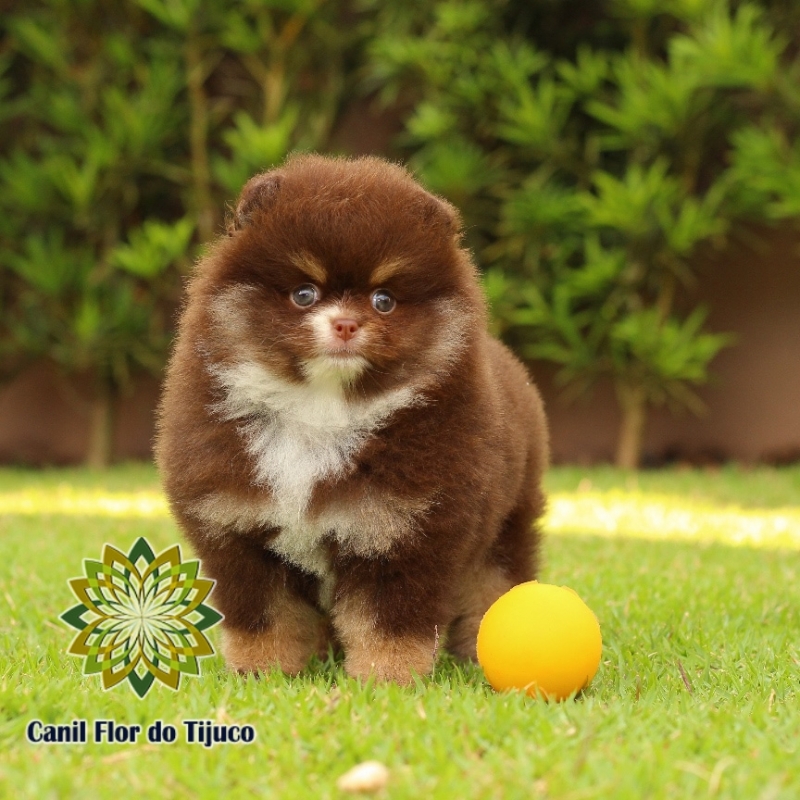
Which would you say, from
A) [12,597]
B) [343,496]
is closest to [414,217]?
[343,496]

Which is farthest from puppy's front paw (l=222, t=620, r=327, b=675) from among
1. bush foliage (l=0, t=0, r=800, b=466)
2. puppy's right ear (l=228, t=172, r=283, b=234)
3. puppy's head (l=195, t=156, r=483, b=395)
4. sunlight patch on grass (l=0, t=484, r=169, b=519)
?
bush foliage (l=0, t=0, r=800, b=466)

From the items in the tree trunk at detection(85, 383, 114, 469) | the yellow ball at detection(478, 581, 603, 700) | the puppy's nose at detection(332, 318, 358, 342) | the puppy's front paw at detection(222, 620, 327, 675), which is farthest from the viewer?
the tree trunk at detection(85, 383, 114, 469)

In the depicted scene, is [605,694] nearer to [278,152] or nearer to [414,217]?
[414,217]

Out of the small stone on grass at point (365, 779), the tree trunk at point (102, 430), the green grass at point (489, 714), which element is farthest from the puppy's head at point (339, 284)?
the tree trunk at point (102, 430)

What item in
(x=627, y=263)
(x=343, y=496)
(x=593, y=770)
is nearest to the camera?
(x=593, y=770)

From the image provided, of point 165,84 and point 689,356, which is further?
point 165,84

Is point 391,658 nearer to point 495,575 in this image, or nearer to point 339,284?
point 495,575

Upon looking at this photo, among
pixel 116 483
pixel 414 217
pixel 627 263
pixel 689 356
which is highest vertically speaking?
pixel 414 217

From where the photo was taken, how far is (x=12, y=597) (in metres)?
3.50

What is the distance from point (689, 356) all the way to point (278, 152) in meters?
3.39

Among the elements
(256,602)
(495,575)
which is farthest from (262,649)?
(495,575)

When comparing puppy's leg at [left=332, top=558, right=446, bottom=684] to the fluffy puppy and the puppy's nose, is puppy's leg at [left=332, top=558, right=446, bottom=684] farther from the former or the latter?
the puppy's nose

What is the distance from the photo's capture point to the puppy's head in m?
2.32

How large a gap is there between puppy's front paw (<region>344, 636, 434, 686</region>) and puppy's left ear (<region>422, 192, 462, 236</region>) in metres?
1.01
